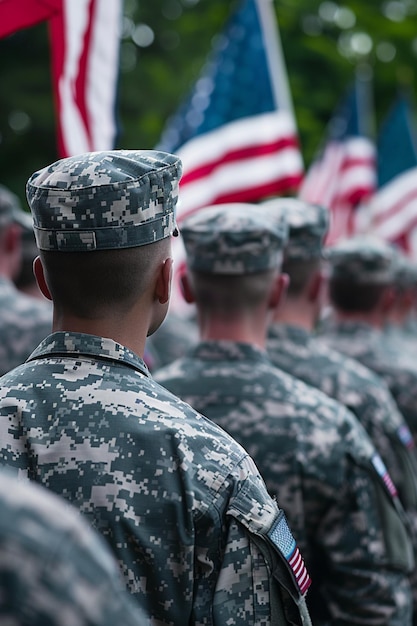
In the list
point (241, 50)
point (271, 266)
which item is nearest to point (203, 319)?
point (271, 266)

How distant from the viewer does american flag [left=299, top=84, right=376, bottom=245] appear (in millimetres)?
8867

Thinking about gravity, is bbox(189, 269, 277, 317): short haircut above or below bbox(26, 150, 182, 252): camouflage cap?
below

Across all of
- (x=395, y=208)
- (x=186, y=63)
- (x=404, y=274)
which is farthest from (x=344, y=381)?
(x=186, y=63)

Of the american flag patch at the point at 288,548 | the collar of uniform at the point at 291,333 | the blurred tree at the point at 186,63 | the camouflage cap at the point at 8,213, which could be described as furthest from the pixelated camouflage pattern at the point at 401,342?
the blurred tree at the point at 186,63

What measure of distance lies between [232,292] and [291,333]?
2.11 feet

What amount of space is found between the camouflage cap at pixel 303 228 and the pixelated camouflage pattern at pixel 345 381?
11.7 inches

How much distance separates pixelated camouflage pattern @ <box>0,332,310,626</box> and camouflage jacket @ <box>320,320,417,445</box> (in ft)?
8.85

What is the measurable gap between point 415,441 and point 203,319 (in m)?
1.97

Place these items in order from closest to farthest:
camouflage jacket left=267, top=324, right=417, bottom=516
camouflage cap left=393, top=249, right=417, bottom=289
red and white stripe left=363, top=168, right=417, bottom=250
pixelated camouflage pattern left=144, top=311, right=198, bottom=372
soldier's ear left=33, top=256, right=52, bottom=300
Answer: soldier's ear left=33, top=256, right=52, bottom=300 → camouflage jacket left=267, top=324, right=417, bottom=516 → pixelated camouflage pattern left=144, top=311, right=198, bottom=372 → camouflage cap left=393, top=249, right=417, bottom=289 → red and white stripe left=363, top=168, right=417, bottom=250

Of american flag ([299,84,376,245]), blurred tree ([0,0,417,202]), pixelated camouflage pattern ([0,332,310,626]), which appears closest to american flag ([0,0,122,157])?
pixelated camouflage pattern ([0,332,310,626])

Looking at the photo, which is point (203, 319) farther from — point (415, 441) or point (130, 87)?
point (130, 87)

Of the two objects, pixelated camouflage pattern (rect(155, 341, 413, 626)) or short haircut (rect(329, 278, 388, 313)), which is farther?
short haircut (rect(329, 278, 388, 313))

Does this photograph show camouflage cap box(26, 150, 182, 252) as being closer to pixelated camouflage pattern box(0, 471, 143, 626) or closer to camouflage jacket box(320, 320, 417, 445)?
pixelated camouflage pattern box(0, 471, 143, 626)

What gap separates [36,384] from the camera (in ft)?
5.86
